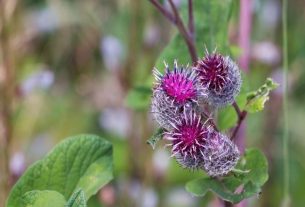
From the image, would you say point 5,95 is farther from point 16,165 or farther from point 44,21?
point 44,21

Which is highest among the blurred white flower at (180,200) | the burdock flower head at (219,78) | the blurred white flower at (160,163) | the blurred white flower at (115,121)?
the blurred white flower at (115,121)

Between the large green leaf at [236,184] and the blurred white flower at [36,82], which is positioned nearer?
the large green leaf at [236,184]

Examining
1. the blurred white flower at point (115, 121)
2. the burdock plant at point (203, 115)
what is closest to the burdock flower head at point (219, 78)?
the burdock plant at point (203, 115)

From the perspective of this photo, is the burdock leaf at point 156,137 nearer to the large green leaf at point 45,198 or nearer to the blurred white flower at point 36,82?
the large green leaf at point 45,198

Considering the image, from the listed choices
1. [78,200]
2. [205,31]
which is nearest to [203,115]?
[78,200]

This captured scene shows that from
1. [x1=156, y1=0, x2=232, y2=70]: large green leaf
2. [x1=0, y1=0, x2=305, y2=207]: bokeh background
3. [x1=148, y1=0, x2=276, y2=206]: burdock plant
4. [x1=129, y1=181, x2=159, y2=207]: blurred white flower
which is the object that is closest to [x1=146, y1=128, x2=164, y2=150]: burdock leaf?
[x1=148, y1=0, x2=276, y2=206]: burdock plant
